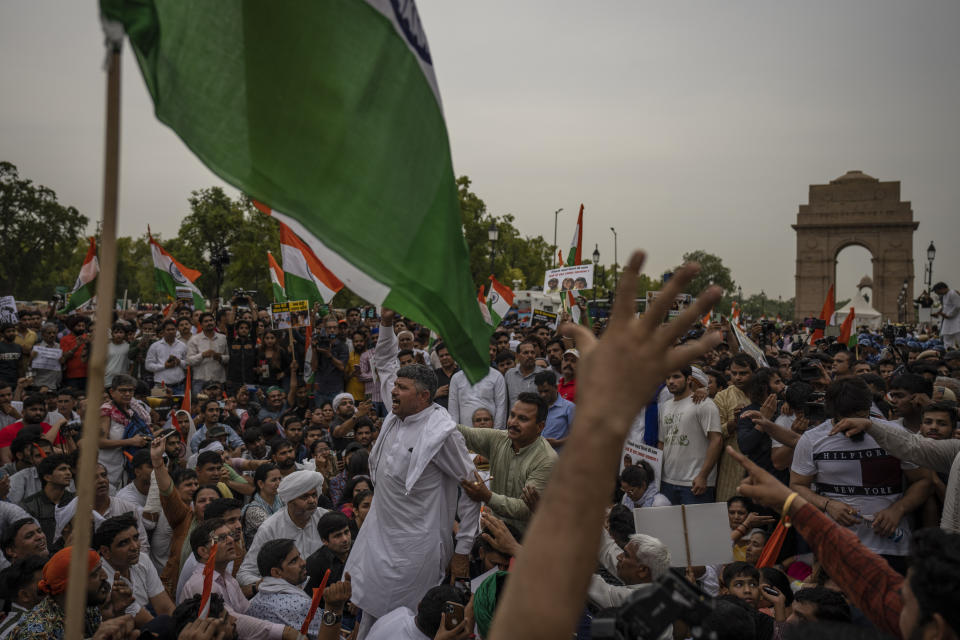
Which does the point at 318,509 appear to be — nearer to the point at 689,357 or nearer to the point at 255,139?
the point at 255,139

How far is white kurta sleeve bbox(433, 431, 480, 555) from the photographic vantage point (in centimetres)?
451

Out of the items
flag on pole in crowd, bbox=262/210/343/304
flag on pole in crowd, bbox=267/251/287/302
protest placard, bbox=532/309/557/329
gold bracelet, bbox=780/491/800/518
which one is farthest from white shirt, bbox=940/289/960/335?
gold bracelet, bbox=780/491/800/518

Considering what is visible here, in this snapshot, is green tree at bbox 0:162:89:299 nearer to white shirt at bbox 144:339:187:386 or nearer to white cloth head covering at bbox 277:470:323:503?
white shirt at bbox 144:339:187:386

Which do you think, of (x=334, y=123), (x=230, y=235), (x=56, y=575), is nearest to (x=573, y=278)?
(x=56, y=575)

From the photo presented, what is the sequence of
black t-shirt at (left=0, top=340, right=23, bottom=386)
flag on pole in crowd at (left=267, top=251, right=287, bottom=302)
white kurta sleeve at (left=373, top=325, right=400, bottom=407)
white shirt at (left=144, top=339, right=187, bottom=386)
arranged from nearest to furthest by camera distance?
white kurta sleeve at (left=373, top=325, right=400, bottom=407) → black t-shirt at (left=0, top=340, right=23, bottom=386) → white shirt at (left=144, top=339, right=187, bottom=386) → flag on pole in crowd at (left=267, top=251, right=287, bottom=302)

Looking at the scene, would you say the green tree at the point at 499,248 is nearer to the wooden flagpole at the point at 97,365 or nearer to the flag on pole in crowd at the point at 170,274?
the flag on pole in crowd at the point at 170,274

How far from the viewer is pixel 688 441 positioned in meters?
6.35

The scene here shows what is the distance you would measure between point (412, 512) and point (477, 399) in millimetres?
3642

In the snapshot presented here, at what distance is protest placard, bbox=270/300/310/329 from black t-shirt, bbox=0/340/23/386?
3764 millimetres

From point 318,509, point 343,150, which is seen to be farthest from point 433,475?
point 343,150

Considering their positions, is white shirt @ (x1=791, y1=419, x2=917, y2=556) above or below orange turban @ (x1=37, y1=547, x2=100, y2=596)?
above

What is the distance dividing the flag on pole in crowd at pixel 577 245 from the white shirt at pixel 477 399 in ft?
15.0

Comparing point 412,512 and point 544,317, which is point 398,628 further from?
point 544,317

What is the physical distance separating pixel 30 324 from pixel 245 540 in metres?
8.45
